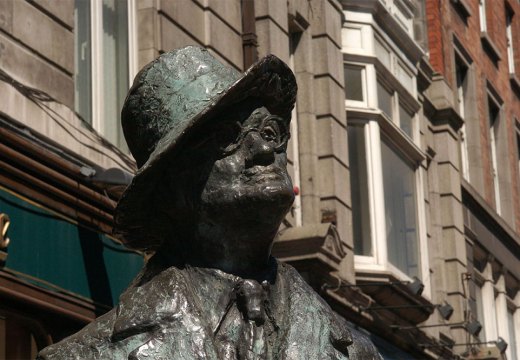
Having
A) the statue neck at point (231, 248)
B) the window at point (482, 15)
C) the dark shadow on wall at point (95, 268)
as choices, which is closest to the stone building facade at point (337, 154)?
the dark shadow on wall at point (95, 268)

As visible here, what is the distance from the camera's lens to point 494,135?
33.0 m

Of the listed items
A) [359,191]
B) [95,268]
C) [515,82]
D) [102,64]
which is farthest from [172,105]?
[515,82]

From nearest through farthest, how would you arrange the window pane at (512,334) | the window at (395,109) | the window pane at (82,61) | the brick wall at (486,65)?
the window pane at (82,61), the window at (395,109), the brick wall at (486,65), the window pane at (512,334)

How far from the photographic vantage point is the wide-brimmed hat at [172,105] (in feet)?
12.8

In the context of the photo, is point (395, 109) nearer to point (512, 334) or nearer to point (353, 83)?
point (353, 83)

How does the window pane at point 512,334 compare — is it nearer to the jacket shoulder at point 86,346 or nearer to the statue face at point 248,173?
the statue face at point 248,173

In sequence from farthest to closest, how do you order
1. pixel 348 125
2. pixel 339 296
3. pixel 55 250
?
1. pixel 348 125
2. pixel 339 296
3. pixel 55 250

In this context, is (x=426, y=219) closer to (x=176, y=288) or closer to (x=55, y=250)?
(x=55, y=250)

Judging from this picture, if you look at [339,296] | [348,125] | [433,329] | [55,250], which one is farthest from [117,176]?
[433,329]

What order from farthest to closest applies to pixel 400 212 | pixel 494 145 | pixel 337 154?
pixel 494 145 → pixel 400 212 → pixel 337 154

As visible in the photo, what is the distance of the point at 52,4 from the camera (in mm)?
13758

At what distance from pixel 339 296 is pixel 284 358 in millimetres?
15416

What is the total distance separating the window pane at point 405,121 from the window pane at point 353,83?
1877mm

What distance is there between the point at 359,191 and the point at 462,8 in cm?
943
